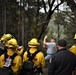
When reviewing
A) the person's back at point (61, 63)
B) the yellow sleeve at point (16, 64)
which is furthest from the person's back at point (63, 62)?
the yellow sleeve at point (16, 64)

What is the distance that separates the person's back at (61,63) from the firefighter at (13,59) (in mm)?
1242

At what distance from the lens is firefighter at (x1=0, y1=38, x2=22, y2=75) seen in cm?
827

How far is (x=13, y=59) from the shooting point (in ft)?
27.2

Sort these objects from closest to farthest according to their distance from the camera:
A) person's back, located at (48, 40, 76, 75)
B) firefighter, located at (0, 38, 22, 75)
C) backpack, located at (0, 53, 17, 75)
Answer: person's back, located at (48, 40, 76, 75) < backpack, located at (0, 53, 17, 75) < firefighter, located at (0, 38, 22, 75)

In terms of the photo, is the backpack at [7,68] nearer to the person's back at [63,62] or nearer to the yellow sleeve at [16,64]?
the yellow sleeve at [16,64]

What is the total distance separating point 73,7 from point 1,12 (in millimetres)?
16946

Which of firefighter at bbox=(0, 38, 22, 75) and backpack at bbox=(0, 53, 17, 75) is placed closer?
backpack at bbox=(0, 53, 17, 75)

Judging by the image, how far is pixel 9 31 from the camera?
30.3 metres

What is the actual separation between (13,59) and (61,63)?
1.47 meters

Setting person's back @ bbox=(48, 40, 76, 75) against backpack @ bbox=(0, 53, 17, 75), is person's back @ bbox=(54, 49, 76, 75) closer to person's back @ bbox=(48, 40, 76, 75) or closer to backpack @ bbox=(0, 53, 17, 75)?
person's back @ bbox=(48, 40, 76, 75)

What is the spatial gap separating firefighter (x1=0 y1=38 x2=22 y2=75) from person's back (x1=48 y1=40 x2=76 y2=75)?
124cm

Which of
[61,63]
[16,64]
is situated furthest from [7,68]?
[61,63]

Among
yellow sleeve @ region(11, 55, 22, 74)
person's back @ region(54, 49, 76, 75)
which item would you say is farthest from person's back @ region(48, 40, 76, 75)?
yellow sleeve @ region(11, 55, 22, 74)

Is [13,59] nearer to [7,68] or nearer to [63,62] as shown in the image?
[7,68]
